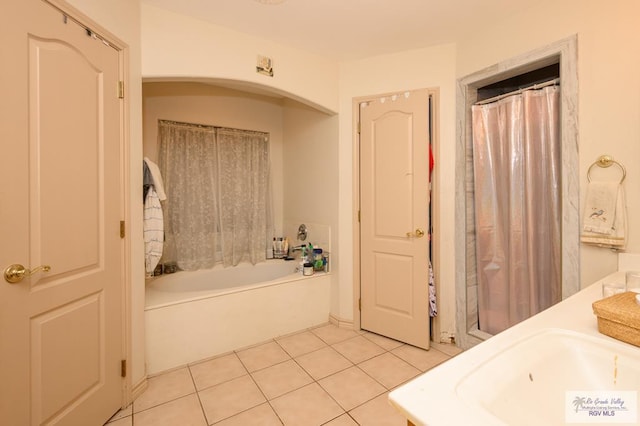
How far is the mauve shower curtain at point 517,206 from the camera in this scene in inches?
76.5

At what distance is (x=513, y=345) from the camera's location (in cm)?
79

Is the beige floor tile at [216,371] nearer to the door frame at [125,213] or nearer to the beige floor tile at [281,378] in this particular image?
the beige floor tile at [281,378]

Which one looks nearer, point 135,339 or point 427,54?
point 135,339

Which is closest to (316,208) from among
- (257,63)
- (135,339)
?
(257,63)

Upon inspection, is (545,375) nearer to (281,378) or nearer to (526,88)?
(281,378)

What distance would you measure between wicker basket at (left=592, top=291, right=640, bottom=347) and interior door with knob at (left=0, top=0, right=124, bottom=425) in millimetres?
2057

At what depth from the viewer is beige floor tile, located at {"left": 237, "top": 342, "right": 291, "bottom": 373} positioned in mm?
2223

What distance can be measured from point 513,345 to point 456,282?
1.73m

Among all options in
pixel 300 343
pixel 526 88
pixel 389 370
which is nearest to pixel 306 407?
pixel 389 370

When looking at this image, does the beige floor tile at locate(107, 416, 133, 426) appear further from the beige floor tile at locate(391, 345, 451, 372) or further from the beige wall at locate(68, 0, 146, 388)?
the beige floor tile at locate(391, 345, 451, 372)

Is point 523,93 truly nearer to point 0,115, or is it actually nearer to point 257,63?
point 257,63

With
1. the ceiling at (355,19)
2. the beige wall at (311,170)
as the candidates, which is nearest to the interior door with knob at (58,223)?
the ceiling at (355,19)

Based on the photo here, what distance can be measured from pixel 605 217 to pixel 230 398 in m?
2.40

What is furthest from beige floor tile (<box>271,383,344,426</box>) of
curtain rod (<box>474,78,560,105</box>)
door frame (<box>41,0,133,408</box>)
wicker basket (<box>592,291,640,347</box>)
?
curtain rod (<box>474,78,560,105</box>)
